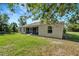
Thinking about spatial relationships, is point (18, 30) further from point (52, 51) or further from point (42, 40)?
point (52, 51)

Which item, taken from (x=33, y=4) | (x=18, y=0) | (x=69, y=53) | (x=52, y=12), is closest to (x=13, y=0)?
(x=18, y=0)

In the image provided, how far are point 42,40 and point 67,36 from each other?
46 centimetres

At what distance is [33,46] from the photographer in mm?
3703

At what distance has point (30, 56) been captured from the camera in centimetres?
360

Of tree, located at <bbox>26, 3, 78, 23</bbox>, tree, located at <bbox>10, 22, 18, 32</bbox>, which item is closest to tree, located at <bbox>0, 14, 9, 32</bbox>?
tree, located at <bbox>10, 22, 18, 32</bbox>

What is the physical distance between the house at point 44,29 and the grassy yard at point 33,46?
90 mm

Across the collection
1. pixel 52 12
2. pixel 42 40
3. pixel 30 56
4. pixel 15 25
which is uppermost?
pixel 52 12

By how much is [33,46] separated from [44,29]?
0.39 metres

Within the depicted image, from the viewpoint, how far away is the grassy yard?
362 cm

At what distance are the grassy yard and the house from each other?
0.29ft

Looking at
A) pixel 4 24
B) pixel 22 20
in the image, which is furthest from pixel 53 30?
pixel 4 24

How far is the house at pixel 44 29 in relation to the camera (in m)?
3.74

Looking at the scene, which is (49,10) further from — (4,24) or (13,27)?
(4,24)

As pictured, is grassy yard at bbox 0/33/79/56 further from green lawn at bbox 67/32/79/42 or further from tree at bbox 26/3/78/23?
tree at bbox 26/3/78/23
